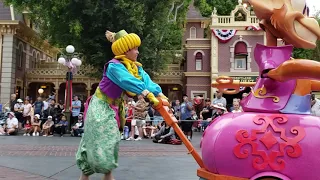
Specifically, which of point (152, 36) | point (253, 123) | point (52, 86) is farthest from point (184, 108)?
point (52, 86)

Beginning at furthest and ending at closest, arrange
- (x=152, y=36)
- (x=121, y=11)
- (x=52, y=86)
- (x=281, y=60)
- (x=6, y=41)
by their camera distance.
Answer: (x=52, y=86), (x=6, y=41), (x=152, y=36), (x=121, y=11), (x=281, y=60)

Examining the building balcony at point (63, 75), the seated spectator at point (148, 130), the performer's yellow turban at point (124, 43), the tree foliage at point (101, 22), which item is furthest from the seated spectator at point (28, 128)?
the building balcony at point (63, 75)

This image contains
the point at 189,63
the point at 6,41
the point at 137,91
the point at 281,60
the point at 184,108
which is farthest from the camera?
the point at 189,63

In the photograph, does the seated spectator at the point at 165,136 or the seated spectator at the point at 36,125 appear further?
the seated spectator at the point at 36,125

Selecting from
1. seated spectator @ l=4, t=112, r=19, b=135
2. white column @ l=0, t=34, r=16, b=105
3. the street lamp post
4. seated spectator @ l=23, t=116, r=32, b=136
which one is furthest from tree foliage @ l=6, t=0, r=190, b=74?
seated spectator @ l=4, t=112, r=19, b=135

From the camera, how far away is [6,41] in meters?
24.9

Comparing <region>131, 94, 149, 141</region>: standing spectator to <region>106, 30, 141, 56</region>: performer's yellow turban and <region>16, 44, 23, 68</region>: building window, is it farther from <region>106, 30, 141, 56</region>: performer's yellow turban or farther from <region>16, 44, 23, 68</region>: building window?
<region>16, 44, 23, 68</region>: building window

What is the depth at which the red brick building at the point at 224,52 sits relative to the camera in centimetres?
2622

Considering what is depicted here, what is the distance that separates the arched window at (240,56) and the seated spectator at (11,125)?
1648 centimetres

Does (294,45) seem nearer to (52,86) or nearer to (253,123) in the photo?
(253,123)

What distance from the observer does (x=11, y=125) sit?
1429cm

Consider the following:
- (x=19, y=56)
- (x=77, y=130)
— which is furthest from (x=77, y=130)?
(x=19, y=56)

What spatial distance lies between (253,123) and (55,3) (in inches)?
687

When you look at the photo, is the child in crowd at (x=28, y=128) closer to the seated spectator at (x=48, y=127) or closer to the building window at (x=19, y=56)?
the seated spectator at (x=48, y=127)
